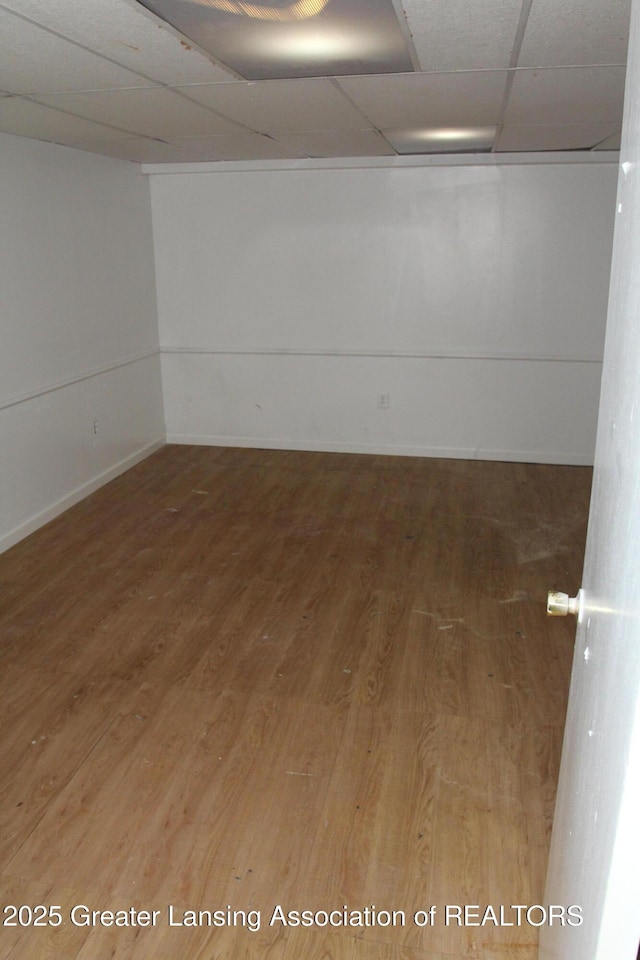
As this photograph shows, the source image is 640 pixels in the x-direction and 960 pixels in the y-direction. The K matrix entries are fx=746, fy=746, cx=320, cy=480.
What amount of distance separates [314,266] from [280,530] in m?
2.26

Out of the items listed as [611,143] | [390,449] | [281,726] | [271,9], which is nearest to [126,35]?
[271,9]

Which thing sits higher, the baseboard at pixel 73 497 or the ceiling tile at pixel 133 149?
the ceiling tile at pixel 133 149

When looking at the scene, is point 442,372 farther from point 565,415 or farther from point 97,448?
point 97,448

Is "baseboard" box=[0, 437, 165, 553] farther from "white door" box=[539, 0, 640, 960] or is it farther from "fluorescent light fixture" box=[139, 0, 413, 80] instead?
"white door" box=[539, 0, 640, 960]

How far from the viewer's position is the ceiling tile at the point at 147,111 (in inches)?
116

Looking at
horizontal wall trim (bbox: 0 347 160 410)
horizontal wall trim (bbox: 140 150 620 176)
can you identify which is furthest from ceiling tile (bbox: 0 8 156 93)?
horizontal wall trim (bbox: 140 150 620 176)

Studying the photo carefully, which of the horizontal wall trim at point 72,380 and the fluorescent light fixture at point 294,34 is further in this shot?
the horizontal wall trim at point 72,380

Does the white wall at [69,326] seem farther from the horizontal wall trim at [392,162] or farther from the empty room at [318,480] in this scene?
the horizontal wall trim at [392,162]

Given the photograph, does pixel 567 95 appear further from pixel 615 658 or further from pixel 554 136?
pixel 615 658

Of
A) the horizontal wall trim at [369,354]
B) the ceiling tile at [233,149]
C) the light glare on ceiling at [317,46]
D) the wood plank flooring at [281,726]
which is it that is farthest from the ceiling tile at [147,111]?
the wood plank flooring at [281,726]

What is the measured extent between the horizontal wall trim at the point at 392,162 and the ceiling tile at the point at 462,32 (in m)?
2.78

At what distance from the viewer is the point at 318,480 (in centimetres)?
535

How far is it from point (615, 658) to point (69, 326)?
449 cm

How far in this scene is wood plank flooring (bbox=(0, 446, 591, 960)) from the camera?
6.46 feet
